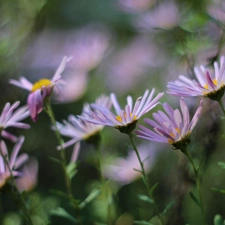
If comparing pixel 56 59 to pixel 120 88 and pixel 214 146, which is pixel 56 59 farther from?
pixel 214 146

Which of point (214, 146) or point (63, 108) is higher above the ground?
point (214, 146)

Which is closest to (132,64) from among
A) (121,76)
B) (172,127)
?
(121,76)

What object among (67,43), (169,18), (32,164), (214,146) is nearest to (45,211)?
(32,164)

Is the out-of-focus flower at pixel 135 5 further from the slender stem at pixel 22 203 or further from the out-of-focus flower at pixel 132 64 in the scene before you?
the slender stem at pixel 22 203

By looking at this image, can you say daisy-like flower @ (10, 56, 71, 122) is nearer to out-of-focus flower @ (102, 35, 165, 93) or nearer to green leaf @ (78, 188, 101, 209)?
green leaf @ (78, 188, 101, 209)

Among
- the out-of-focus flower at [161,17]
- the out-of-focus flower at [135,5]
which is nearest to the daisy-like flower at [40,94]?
the out-of-focus flower at [161,17]

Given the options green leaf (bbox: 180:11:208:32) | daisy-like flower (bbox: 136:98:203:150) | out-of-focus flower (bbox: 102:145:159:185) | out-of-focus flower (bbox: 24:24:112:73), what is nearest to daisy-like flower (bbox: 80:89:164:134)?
daisy-like flower (bbox: 136:98:203:150)

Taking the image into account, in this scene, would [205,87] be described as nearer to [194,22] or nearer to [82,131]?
[82,131]
